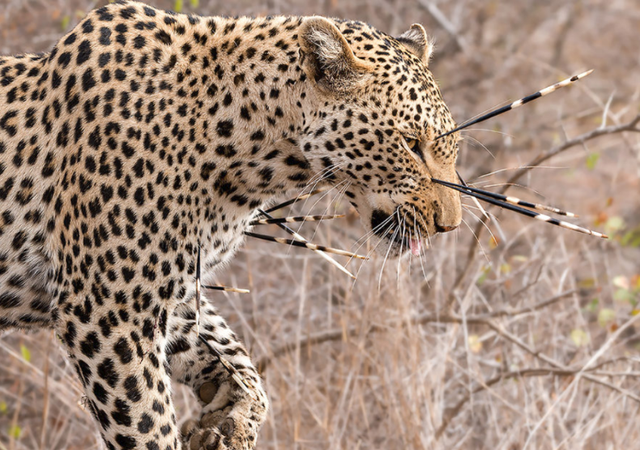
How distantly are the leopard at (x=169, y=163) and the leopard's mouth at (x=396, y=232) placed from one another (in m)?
0.01

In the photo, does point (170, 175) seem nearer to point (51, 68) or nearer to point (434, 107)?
point (51, 68)

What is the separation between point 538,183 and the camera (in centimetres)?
1218

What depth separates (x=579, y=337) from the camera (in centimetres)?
672

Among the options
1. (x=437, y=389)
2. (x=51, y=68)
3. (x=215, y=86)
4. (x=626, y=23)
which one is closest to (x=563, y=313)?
(x=437, y=389)

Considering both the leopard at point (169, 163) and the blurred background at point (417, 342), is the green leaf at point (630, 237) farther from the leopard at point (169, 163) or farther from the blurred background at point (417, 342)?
the leopard at point (169, 163)

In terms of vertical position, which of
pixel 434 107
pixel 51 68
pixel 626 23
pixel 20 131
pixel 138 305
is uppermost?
pixel 626 23

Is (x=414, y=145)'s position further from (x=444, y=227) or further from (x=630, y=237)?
(x=630, y=237)

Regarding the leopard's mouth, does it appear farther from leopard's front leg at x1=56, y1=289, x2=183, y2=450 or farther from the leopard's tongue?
leopard's front leg at x1=56, y1=289, x2=183, y2=450

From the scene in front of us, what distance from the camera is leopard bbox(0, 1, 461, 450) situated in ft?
12.9

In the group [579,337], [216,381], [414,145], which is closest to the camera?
[414,145]

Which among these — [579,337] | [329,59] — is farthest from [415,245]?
[579,337]

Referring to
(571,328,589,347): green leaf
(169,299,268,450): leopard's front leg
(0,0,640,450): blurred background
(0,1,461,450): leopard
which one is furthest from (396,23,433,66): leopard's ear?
(571,328,589,347): green leaf

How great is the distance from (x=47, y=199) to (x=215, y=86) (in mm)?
940

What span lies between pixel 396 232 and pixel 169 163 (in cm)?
108
